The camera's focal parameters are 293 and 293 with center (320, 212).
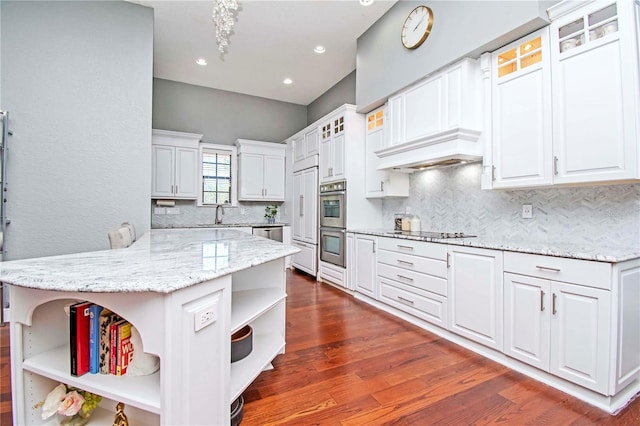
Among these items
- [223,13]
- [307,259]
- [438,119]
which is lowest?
[307,259]

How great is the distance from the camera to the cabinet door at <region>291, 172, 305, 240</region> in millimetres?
5141

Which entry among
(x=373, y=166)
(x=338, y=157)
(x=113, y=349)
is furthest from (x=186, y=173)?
(x=113, y=349)

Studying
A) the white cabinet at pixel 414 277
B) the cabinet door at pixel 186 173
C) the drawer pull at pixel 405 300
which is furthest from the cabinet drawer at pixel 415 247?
the cabinet door at pixel 186 173

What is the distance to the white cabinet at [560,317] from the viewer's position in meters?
1.63

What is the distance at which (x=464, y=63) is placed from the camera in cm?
258

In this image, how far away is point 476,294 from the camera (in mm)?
2273

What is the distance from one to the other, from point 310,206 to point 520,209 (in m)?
3.02

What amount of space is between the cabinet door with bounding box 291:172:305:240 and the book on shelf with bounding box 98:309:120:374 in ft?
13.0

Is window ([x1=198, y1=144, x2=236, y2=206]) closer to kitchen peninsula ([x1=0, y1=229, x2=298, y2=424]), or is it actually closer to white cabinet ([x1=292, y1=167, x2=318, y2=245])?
white cabinet ([x1=292, y1=167, x2=318, y2=245])

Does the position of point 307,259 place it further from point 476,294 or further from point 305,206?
point 476,294

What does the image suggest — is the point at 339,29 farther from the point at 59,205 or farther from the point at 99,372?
the point at 99,372

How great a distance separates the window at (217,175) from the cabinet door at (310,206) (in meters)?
1.53

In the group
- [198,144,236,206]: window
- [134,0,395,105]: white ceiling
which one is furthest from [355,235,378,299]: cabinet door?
[198,144,236,206]: window

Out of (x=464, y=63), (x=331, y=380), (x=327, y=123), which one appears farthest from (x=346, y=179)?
(x=331, y=380)
